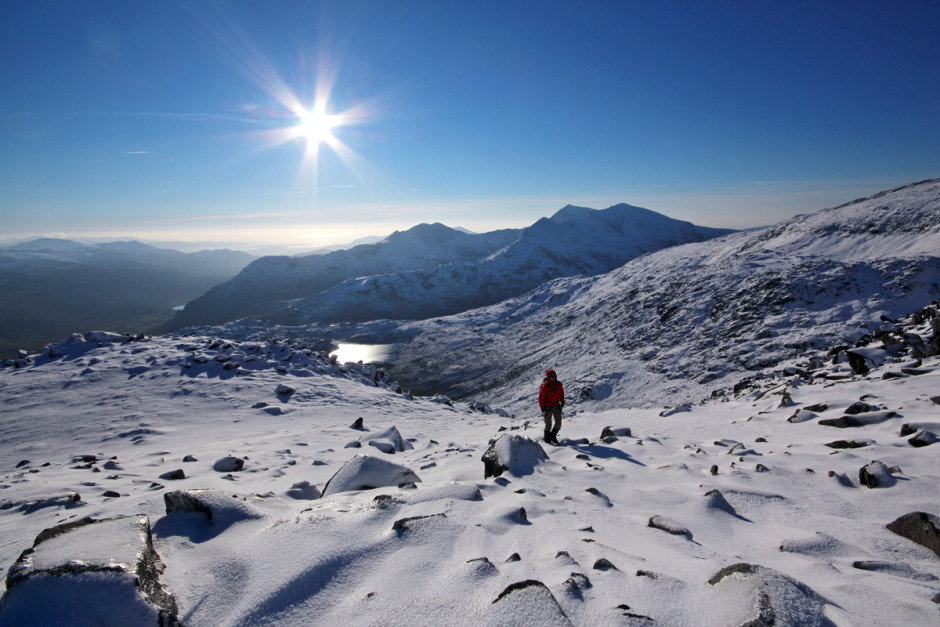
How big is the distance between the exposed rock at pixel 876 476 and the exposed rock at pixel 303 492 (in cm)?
897

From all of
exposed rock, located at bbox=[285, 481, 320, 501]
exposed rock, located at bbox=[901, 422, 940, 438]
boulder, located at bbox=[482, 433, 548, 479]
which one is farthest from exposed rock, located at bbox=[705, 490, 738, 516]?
exposed rock, located at bbox=[285, 481, 320, 501]

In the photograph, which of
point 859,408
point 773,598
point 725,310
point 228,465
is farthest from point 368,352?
point 773,598

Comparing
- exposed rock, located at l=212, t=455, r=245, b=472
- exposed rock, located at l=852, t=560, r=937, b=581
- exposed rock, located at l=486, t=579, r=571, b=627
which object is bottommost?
exposed rock, located at l=212, t=455, r=245, b=472

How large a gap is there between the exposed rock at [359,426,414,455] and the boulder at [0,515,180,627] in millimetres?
8880

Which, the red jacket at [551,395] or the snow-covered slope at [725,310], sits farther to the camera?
the snow-covered slope at [725,310]

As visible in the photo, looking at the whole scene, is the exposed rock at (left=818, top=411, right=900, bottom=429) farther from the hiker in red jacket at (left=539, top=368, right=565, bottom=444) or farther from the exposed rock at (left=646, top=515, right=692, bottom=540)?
the exposed rock at (left=646, top=515, right=692, bottom=540)

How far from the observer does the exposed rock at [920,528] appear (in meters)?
4.50

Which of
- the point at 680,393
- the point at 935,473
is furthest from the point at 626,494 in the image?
the point at 680,393

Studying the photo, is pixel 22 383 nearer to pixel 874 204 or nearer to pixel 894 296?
pixel 894 296

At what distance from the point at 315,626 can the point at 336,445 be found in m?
10.6

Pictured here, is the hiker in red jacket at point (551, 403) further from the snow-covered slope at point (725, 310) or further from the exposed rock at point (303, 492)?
the snow-covered slope at point (725, 310)

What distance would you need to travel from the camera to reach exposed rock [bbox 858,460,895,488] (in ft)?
20.2

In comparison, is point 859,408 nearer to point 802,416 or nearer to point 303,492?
point 802,416

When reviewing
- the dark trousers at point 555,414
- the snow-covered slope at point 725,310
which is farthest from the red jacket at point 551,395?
the snow-covered slope at point 725,310
